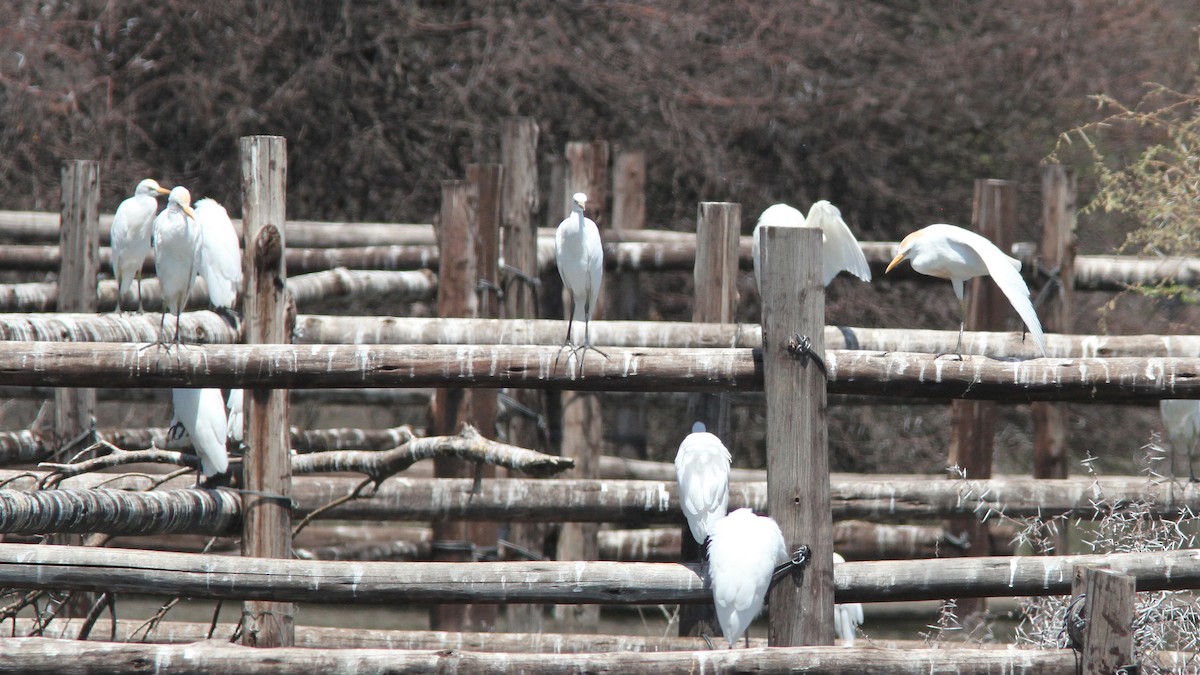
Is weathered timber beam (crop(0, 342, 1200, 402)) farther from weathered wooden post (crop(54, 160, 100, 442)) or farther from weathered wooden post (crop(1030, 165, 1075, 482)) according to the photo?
weathered wooden post (crop(1030, 165, 1075, 482))

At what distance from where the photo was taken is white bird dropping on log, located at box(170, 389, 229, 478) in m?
4.16

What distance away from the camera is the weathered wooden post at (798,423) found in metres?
3.13

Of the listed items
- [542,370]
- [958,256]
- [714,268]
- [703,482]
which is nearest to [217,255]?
[714,268]

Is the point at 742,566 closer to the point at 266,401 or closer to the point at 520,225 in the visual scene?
the point at 266,401

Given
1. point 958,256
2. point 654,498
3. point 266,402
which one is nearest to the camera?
point 266,402

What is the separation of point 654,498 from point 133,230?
7.74 feet

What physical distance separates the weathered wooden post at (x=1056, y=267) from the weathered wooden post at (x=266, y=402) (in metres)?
3.68

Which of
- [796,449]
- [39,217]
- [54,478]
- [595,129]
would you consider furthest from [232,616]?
[796,449]

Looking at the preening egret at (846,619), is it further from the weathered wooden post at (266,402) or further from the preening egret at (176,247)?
the preening egret at (176,247)

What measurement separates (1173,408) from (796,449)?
298cm

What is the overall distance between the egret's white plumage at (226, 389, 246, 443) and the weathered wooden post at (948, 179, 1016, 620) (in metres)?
3.23

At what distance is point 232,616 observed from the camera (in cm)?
728

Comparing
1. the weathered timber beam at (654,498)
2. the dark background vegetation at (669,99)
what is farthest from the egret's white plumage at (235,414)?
the dark background vegetation at (669,99)

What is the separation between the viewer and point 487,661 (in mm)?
3109
